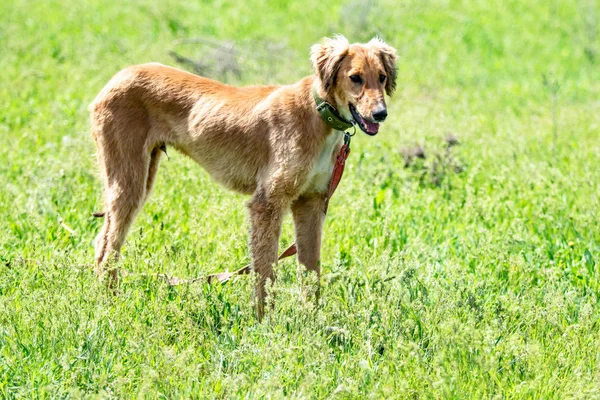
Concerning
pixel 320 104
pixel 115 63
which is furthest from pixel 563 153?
pixel 115 63

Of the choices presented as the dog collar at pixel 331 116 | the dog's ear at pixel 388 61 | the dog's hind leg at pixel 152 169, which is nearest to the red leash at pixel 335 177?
the dog collar at pixel 331 116

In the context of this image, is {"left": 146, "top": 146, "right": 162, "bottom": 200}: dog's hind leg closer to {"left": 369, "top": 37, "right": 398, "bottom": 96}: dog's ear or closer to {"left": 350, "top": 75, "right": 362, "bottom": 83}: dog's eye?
{"left": 350, "top": 75, "right": 362, "bottom": 83}: dog's eye


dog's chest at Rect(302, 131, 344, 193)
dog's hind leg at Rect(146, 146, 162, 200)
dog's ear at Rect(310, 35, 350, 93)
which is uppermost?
dog's ear at Rect(310, 35, 350, 93)

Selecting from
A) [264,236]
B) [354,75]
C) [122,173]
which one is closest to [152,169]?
[122,173]

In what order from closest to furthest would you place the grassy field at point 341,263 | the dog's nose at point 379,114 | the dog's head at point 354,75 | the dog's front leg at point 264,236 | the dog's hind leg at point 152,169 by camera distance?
the grassy field at point 341,263
the dog's nose at point 379,114
the dog's head at point 354,75
the dog's front leg at point 264,236
the dog's hind leg at point 152,169

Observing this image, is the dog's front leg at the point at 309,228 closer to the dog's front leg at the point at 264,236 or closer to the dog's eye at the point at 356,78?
the dog's front leg at the point at 264,236

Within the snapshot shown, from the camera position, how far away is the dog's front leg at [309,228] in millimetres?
5438

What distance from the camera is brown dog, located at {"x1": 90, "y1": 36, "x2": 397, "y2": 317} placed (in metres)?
5.16

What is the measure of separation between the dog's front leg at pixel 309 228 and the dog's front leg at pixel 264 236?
28cm

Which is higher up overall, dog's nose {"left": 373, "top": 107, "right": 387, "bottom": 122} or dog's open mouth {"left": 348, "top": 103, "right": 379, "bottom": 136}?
dog's nose {"left": 373, "top": 107, "right": 387, "bottom": 122}

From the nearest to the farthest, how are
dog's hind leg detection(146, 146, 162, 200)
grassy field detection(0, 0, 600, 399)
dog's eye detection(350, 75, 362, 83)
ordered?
grassy field detection(0, 0, 600, 399), dog's eye detection(350, 75, 362, 83), dog's hind leg detection(146, 146, 162, 200)

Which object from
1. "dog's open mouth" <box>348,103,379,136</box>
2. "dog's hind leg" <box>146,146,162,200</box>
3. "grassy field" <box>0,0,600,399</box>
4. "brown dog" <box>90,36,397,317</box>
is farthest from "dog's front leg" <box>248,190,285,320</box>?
"dog's hind leg" <box>146,146,162,200</box>

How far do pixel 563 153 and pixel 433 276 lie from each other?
4.26 m

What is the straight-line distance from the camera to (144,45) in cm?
1345
